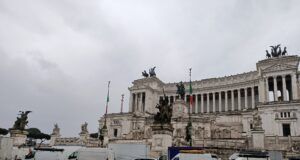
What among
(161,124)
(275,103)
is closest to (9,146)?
(161,124)

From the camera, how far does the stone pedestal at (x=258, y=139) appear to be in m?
39.3

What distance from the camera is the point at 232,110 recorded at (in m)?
71.6

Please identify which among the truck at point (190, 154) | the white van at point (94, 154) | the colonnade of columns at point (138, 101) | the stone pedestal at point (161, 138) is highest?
the colonnade of columns at point (138, 101)

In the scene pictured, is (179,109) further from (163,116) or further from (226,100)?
(163,116)

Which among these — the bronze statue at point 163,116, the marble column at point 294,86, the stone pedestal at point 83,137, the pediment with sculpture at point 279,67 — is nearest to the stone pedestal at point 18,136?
the stone pedestal at point 83,137

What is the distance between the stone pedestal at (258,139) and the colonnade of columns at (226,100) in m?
32.5

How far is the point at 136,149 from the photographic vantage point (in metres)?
26.5

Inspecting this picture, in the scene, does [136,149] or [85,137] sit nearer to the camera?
[136,149]

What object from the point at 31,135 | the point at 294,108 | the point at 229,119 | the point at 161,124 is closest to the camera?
the point at 161,124

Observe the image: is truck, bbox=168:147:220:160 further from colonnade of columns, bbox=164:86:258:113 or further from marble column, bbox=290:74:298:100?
colonnade of columns, bbox=164:86:258:113

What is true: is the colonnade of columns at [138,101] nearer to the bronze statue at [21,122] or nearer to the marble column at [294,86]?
the marble column at [294,86]

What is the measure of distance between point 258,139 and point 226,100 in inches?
1545

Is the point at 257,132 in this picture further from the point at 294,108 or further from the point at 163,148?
the point at 163,148

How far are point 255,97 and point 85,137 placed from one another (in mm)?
45311
